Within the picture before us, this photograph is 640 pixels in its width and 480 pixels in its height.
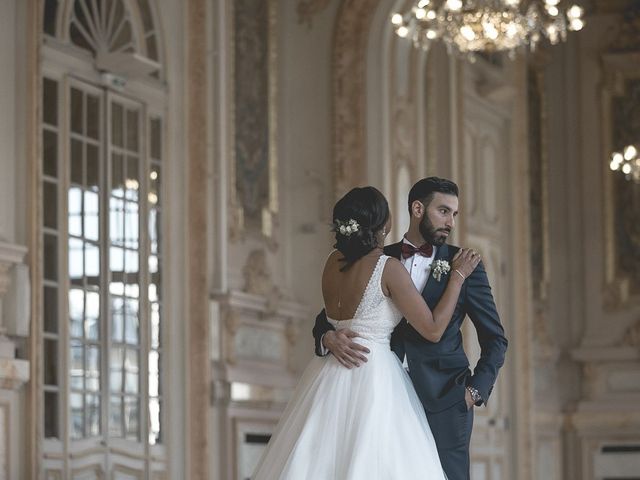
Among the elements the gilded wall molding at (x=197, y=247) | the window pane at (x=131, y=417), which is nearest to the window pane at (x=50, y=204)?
the window pane at (x=131, y=417)

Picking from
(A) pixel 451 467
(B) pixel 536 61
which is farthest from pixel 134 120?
(B) pixel 536 61

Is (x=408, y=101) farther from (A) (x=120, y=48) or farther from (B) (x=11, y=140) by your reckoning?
(B) (x=11, y=140)

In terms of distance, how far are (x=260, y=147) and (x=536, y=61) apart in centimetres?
470

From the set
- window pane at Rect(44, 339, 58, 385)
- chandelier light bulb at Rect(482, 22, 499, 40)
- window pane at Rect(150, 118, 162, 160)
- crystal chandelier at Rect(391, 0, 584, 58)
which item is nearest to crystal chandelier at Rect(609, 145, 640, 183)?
crystal chandelier at Rect(391, 0, 584, 58)

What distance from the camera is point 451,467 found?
5895 mm

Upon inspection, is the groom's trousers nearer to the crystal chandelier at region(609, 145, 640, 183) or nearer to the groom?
the groom

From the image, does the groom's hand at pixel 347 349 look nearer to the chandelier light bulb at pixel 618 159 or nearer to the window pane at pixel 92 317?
the window pane at pixel 92 317

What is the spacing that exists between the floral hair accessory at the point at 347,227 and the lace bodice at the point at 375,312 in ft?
0.53

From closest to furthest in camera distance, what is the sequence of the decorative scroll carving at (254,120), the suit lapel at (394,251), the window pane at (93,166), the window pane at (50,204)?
the suit lapel at (394,251)
the window pane at (50,204)
the window pane at (93,166)
the decorative scroll carving at (254,120)

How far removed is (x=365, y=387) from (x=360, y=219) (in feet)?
2.09

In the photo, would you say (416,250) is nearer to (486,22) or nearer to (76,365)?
(76,365)

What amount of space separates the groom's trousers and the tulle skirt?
0.19 feet

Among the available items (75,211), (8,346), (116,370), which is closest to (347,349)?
(8,346)

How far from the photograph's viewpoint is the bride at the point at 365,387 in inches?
224
